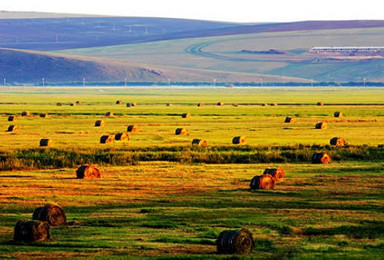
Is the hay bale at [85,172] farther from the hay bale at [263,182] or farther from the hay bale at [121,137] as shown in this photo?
the hay bale at [121,137]

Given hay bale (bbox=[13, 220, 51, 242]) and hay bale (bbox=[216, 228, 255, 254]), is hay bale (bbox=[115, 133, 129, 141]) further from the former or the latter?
hay bale (bbox=[216, 228, 255, 254])

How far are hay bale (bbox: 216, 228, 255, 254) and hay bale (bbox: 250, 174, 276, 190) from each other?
10.8m

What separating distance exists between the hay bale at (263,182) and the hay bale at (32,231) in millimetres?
10695

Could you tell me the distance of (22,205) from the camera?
87.6ft

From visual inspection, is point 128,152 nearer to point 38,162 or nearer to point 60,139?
point 38,162

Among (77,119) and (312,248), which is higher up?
(77,119)

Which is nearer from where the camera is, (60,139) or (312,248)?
(312,248)

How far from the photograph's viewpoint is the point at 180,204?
27.1 meters

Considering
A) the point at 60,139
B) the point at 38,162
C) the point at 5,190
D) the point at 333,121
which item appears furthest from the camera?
the point at 333,121

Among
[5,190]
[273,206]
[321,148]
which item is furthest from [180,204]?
[321,148]

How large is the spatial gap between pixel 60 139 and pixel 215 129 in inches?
519

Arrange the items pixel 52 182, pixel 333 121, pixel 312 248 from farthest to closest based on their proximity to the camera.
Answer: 1. pixel 333 121
2. pixel 52 182
3. pixel 312 248

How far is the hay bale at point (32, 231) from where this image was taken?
20047mm

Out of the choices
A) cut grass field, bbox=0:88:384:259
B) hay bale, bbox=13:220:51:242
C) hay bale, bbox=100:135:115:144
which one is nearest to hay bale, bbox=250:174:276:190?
cut grass field, bbox=0:88:384:259
